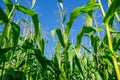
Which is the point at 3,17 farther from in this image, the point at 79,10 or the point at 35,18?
the point at 79,10

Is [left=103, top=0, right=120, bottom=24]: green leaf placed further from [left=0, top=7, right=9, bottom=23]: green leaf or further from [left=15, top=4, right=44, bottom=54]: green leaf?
[left=0, top=7, right=9, bottom=23]: green leaf

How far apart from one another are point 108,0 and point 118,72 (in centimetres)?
71

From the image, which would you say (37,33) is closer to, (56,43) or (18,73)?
(18,73)

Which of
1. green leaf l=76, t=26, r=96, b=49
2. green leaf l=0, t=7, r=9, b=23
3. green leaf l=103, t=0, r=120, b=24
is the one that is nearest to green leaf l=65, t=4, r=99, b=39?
green leaf l=76, t=26, r=96, b=49

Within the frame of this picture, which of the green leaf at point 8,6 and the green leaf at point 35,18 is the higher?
the green leaf at point 8,6

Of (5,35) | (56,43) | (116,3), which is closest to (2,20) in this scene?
(5,35)

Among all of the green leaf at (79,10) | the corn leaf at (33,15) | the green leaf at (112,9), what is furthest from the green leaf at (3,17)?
the green leaf at (112,9)

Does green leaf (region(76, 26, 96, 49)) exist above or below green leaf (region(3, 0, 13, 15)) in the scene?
below

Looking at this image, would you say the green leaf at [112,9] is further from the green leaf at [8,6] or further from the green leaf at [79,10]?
the green leaf at [8,6]

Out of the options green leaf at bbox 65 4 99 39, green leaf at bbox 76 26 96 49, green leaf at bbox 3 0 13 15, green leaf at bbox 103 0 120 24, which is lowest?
green leaf at bbox 76 26 96 49

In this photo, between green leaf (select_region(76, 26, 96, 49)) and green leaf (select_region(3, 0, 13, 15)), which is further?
green leaf (select_region(3, 0, 13, 15))

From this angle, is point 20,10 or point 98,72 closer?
point 20,10

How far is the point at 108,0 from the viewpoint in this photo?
2.05m

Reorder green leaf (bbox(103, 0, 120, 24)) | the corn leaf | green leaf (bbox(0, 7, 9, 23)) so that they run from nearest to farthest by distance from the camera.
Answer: green leaf (bbox(103, 0, 120, 24)) < green leaf (bbox(0, 7, 9, 23)) < the corn leaf
